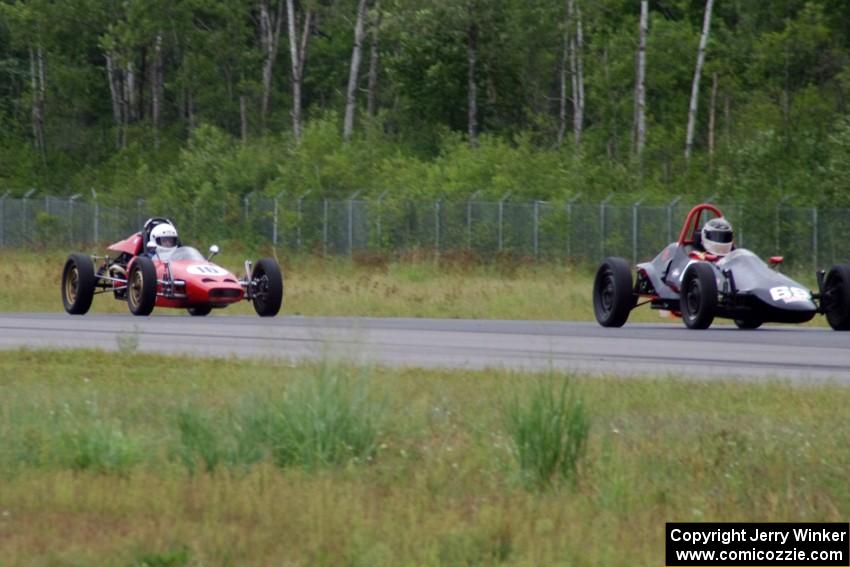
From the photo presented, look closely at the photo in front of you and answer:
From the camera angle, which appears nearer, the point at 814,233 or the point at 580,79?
the point at 814,233

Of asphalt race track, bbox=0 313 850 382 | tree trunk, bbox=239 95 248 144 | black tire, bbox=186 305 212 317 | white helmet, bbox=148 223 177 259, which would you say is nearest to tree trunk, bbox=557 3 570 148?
tree trunk, bbox=239 95 248 144

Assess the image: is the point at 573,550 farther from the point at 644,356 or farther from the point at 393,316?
the point at 393,316

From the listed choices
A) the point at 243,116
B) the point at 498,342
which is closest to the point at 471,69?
the point at 243,116

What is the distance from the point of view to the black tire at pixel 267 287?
2558 cm

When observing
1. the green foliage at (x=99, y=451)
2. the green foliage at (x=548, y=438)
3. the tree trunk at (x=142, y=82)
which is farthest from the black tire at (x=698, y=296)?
the tree trunk at (x=142, y=82)

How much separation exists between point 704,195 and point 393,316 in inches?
880

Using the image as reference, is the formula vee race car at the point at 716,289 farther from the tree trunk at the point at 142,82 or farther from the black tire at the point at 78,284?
the tree trunk at the point at 142,82

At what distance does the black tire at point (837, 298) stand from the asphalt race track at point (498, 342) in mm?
307

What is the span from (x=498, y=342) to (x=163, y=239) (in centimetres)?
861

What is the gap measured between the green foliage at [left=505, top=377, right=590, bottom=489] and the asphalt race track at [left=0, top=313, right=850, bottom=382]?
312cm

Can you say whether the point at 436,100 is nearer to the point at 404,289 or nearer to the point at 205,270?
the point at 404,289

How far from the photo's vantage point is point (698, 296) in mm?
22109

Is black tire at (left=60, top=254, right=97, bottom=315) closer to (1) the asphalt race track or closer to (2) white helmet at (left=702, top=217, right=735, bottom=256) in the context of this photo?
(1) the asphalt race track

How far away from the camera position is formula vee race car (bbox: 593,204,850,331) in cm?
2141
